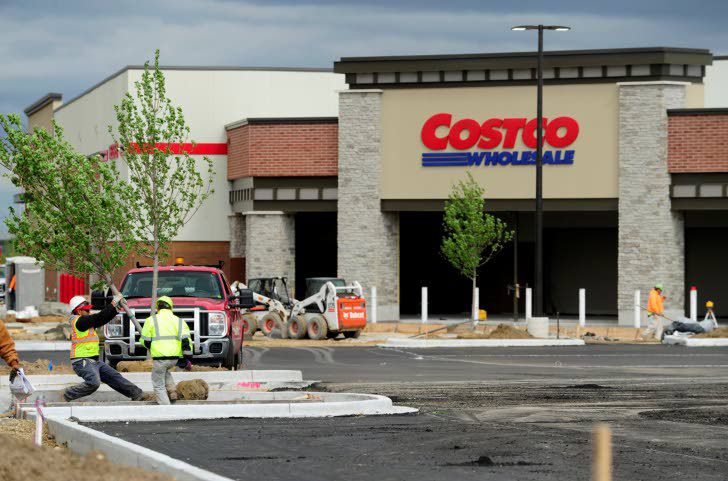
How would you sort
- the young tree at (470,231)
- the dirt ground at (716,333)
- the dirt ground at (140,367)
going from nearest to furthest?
1. the dirt ground at (140,367)
2. the dirt ground at (716,333)
3. the young tree at (470,231)

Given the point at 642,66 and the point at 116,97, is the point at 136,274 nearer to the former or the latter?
the point at 642,66

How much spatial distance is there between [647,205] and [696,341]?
10.0 m

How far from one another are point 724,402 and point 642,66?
27247 millimetres

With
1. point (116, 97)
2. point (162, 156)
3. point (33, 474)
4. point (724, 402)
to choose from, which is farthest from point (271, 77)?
point (33, 474)

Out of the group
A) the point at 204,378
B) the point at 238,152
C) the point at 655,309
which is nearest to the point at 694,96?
the point at 655,309

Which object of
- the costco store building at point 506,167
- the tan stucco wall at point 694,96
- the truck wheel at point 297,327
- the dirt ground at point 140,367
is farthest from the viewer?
the tan stucco wall at point 694,96

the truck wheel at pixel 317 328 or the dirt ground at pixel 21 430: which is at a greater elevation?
the truck wheel at pixel 317 328

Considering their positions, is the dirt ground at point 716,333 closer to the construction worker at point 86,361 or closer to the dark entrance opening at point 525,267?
the dark entrance opening at point 525,267

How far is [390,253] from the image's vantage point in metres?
48.8

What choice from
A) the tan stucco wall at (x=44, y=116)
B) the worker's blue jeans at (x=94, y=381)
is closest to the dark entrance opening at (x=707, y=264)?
the worker's blue jeans at (x=94, y=381)

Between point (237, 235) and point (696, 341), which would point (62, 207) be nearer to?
point (696, 341)

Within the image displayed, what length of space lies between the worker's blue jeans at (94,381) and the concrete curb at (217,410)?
0.71m

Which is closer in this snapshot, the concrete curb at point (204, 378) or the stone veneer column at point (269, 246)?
the concrete curb at point (204, 378)

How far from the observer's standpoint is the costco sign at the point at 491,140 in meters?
46.8
